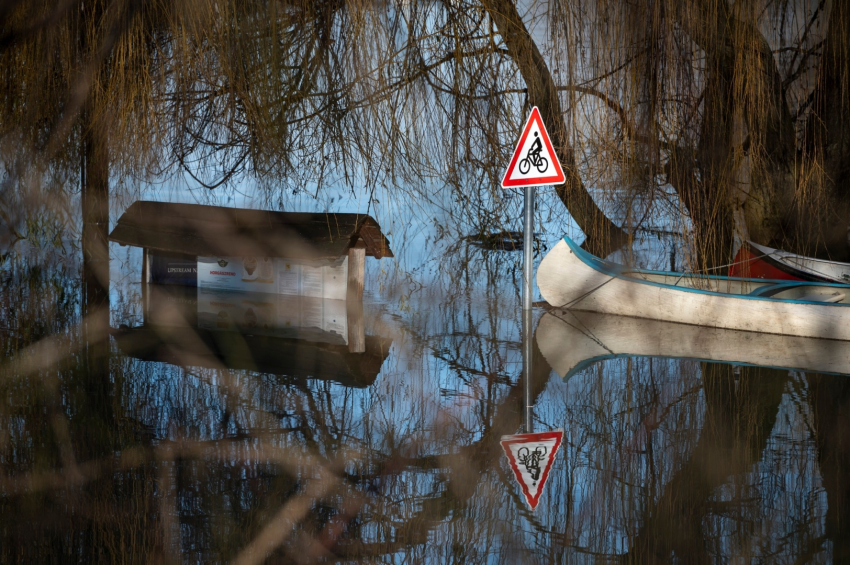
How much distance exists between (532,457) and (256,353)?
155 centimetres

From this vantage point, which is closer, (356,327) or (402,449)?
(402,449)

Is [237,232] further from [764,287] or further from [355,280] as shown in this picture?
[764,287]

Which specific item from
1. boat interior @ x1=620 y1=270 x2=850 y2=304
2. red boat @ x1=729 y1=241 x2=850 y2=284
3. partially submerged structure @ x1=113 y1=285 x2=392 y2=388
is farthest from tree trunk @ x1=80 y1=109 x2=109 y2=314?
red boat @ x1=729 y1=241 x2=850 y2=284

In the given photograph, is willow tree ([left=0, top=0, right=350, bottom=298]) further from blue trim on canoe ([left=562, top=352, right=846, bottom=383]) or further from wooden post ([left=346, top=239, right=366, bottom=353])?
wooden post ([left=346, top=239, right=366, bottom=353])

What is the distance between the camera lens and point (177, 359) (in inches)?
117

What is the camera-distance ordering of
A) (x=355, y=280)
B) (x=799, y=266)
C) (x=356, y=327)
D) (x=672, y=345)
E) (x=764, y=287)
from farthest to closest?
(x=799, y=266)
(x=355, y=280)
(x=764, y=287)
(x=356, y=327)
(x=672, y=345)

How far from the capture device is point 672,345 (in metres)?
3.54

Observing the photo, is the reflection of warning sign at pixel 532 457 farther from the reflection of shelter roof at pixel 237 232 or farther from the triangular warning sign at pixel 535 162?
the reflection of shelter roof at pixel 237 232

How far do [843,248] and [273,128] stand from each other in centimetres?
491

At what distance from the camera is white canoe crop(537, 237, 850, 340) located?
12.6 feet

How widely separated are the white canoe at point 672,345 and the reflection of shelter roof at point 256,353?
0.78m

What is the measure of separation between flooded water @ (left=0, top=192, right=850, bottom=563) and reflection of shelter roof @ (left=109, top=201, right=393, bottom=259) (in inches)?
36.3

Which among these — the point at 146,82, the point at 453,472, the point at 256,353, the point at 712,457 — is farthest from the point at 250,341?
the point at 712,457

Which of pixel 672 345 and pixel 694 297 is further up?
pixel 694 297
